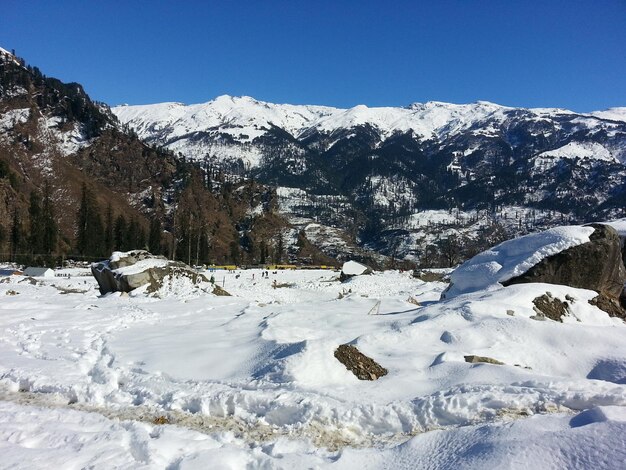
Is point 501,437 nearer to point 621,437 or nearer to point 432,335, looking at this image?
point 621,437

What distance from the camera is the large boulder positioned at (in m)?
21.2

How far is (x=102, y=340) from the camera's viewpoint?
11.5m

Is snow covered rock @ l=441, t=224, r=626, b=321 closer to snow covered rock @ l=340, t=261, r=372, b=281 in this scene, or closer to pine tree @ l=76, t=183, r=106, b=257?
snow covered rock @ l=340, t=261, r=372, b=281

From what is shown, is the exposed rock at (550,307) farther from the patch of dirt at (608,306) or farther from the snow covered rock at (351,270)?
the snow covered rock at (351,270)

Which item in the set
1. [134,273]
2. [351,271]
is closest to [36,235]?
[351,271]

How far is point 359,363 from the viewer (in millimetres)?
7703

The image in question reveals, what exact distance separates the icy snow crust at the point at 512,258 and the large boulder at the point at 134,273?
13.6m

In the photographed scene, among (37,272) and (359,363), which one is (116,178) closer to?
(37,272)

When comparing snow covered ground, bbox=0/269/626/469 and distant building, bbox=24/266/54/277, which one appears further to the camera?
distant building, bbox=24/266/54/277

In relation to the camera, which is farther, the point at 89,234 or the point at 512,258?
the point at 89,234

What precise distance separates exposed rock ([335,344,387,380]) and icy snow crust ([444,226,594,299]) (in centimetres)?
817

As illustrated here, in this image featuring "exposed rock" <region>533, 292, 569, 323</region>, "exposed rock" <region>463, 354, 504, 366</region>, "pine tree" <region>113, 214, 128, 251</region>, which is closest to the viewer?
"exposed rock" <region>463, 354, 504, 366</region>

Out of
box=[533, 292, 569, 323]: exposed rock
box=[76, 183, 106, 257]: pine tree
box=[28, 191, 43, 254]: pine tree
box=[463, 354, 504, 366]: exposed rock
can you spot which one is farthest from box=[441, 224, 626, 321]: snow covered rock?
box=[28, 191, 43, 254]: pine tree

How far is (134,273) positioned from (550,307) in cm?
1786
